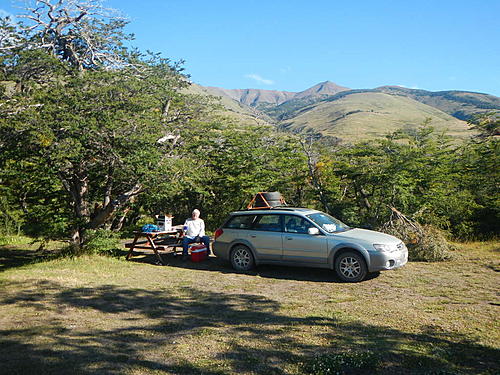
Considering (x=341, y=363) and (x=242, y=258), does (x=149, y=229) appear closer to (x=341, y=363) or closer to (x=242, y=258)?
(x=242, y=258)

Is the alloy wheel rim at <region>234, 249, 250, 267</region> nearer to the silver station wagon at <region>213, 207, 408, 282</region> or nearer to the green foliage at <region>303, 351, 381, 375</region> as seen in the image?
the silver station wagon at <region>213, 207, 408, 282</region>

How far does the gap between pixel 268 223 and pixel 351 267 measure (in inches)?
88.9

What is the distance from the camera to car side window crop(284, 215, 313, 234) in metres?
8.85

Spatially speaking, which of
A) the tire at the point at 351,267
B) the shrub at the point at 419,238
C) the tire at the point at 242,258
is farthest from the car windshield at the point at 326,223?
the shrub at the point at 419,238

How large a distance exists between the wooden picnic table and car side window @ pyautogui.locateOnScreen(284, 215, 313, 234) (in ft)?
12.5

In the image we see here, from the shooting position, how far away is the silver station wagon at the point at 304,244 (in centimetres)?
805

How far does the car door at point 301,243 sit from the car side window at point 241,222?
98 centimetres

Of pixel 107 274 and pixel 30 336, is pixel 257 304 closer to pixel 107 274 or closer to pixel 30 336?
pixel 30 336

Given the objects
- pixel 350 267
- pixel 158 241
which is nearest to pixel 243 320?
pixel 350 267

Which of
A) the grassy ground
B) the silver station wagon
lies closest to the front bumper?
the silver station wagon

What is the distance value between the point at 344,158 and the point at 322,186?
1.35m

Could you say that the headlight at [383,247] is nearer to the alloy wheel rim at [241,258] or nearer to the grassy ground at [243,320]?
the grassy ground at [243,320]

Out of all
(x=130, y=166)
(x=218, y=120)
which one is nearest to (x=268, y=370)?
(x=130, y=166)

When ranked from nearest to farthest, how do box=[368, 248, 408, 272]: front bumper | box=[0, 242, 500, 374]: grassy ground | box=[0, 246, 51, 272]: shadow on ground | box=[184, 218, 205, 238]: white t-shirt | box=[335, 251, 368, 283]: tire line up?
box=[0, 242, 500, 374]: grassy ground
box=[368, 248, 408, 272]: front bumper
box=[335, 251, 368, 283]: tire
box=[184, 218, 205, 238]: white t-shirt
box=[0, 246, 51, 272]: shadow on ground
